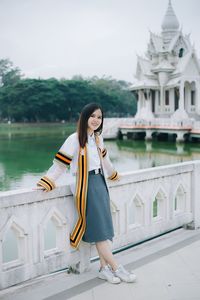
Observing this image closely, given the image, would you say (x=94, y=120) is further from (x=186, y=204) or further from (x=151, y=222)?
(x=186, y=204)

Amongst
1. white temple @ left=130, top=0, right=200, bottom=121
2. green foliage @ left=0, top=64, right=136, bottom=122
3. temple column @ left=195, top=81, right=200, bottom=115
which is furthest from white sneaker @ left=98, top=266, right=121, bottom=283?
green foliage @ left=0, top=64, right=136, bottom=122

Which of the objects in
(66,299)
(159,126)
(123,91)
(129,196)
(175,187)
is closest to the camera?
(66,299)

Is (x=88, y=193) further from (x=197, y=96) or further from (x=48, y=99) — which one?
(x=48, y=99)

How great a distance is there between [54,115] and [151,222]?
51.9m

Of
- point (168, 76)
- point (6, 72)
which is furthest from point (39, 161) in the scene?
point (6, 72)

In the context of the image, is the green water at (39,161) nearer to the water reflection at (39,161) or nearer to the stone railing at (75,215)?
the water reflection at (39,161)

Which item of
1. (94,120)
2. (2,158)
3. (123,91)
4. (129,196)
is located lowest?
(2,158)

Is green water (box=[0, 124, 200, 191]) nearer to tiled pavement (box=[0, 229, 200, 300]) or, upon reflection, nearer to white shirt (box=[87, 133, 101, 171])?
tiled pavement (box=[0, 229, 200, 300])

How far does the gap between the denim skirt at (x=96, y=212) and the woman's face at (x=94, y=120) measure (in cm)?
40

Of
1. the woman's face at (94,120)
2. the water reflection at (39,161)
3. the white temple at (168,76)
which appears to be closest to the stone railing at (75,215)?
the woman's face at (94,120)

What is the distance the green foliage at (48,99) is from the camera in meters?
50.3

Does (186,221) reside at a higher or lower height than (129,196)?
lower

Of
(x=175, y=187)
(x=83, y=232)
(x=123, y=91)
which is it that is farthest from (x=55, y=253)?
(x=123, y=91)

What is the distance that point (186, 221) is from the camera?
4.23 meters
